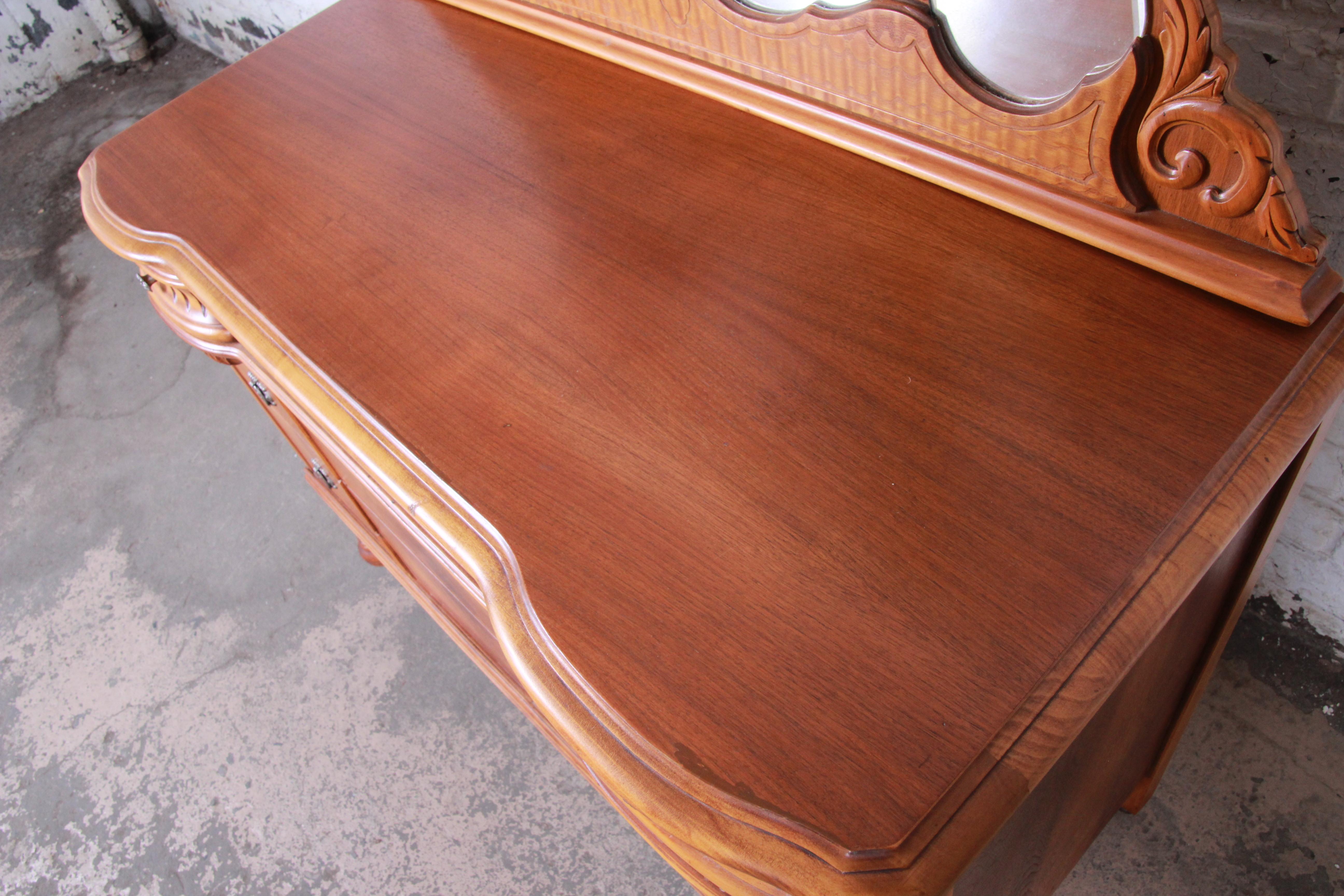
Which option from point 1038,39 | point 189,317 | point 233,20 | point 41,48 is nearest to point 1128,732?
point 1038,39

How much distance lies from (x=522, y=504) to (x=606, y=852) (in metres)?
0.91

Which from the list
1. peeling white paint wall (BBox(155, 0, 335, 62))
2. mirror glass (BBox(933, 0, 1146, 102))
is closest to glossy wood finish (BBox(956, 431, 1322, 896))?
mirror glass (BBox(933, 0, 1146, 102))

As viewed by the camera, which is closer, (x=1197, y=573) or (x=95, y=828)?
(x=1197, y=573)

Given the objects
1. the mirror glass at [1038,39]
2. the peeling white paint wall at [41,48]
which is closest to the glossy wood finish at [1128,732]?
the mirror glass at [1038,39]

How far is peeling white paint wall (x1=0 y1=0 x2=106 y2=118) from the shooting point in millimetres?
3074

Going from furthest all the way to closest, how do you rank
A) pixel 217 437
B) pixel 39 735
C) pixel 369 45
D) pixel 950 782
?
1. pixel 217 437
2. pixel 39 735
3. pixel 369 45
4. pixel 950 782

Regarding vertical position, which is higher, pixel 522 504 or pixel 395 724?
pixel 522 504

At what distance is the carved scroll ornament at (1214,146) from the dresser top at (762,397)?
61 millimetres

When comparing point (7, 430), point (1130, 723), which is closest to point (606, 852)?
point (1130, 723)

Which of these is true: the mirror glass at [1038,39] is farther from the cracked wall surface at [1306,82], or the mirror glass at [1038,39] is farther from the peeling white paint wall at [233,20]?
the peeling white paint wall at [233,20]

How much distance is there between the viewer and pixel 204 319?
3.25ft

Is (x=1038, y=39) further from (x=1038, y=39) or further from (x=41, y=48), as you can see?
(x=41, y=48)

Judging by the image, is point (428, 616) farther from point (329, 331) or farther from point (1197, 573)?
point (1197, 573)

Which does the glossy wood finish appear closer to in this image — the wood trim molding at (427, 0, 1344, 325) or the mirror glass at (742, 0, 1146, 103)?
the wood trim molding at (427, 0, 1344, 325)
